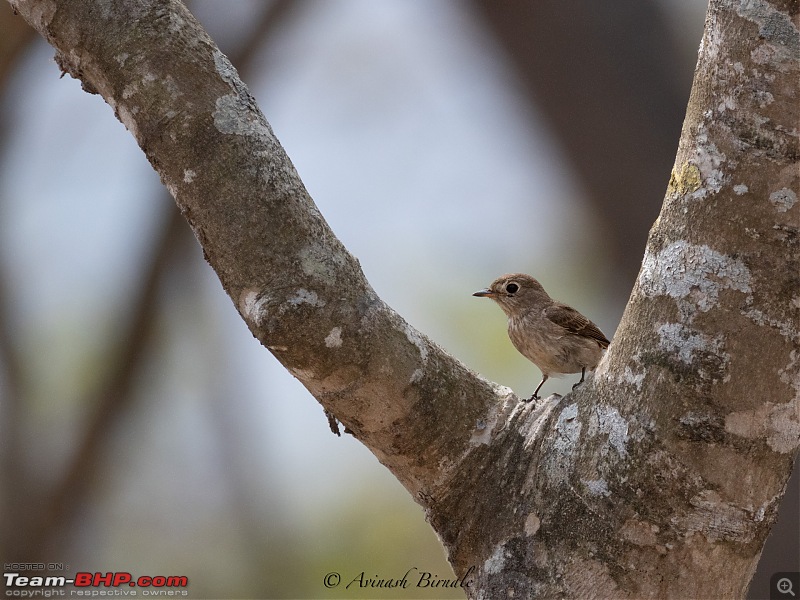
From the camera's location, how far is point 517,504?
2031 millimetres

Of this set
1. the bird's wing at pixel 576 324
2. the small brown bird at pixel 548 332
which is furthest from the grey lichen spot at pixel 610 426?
the bird's wing at pixel 576 324

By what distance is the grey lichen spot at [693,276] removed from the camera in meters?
1.78

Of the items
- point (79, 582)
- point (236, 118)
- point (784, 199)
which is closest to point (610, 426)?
point (784, 199)

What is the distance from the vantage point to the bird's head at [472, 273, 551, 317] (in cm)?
407

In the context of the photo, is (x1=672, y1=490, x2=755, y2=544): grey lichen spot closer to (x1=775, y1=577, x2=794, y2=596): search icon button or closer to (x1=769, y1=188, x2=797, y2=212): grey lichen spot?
(x1=769, y1=188, x2=797, y2=212): grey lichen spot

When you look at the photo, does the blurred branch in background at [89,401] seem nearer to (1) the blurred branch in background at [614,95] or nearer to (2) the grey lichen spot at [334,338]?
(1) the blurred branch in background at [614,95]

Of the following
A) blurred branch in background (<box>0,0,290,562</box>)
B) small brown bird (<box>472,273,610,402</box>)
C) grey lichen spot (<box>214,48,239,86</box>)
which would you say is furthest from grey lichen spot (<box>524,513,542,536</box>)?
blurred branch in background (<box>0,0,290,562</box>)

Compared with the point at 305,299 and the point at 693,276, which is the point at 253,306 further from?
the point at 693,276

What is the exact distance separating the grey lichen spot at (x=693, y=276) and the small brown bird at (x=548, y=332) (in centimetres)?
167

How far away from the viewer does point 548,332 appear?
3.78 meters

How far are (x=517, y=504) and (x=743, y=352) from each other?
0.65 metres

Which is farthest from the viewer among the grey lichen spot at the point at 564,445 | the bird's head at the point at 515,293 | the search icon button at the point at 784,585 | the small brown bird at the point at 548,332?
the bird's head at the point at 515,293

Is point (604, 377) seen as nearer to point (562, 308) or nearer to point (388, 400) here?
point (388, 400)

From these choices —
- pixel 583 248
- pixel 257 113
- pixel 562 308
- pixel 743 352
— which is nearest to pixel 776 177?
pixel 743 352
